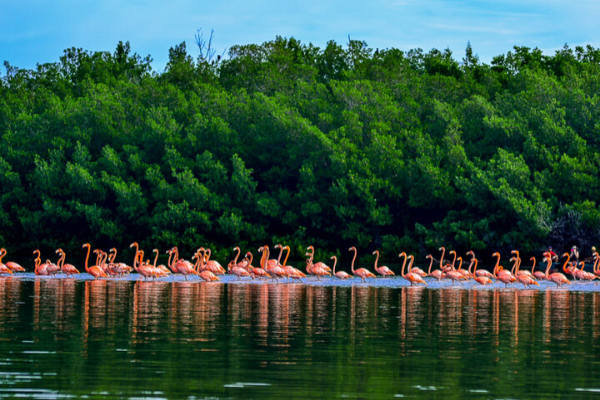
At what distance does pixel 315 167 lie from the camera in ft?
184

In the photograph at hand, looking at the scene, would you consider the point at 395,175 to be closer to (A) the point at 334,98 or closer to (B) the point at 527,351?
(A) the point at 334,98

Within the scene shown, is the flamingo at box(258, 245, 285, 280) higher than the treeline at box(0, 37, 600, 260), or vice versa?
the treeline at box(0, 37, 600, 260)

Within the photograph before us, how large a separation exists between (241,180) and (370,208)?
24.2 ft

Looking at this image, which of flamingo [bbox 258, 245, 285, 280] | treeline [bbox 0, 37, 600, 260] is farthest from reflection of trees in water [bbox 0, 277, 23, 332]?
treeline [bbox 0, 37, 600, 260]

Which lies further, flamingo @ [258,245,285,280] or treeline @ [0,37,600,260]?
treeline @ [0,37,600,260]

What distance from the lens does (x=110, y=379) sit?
12422mm

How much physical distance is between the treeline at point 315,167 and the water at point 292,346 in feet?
78.6

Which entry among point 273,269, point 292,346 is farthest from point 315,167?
point 292,346

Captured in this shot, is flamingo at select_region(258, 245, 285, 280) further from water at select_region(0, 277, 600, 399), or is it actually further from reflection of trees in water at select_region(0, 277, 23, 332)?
reflection of trees in water at select_region(0, 277, 23, 332)

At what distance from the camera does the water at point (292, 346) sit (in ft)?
39.9

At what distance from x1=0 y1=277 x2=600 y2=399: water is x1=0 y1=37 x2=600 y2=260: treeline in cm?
2394

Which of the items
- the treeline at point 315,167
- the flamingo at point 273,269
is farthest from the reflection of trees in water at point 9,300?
the treeline at point 315,167

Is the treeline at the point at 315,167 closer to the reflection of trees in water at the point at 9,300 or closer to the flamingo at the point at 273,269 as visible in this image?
the flamingo at the point at 273,269

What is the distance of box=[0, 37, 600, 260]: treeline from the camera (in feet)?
165
